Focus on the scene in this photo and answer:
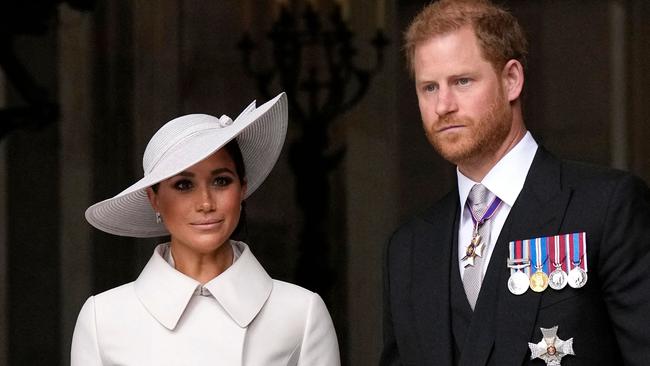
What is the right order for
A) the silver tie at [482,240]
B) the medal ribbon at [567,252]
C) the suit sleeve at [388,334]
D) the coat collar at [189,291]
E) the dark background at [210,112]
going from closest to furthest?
the medal ribbon at [567,252]
the silver tie at [482,240]
the coat collar at [189,291]
the suit sleeve at [388,334]
the dark background at [210,112]

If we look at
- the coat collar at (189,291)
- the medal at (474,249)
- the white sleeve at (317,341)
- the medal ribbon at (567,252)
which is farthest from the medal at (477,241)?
the coat collar at (189,291)

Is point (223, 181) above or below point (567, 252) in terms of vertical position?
above

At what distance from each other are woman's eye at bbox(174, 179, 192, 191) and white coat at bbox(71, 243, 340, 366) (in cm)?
24

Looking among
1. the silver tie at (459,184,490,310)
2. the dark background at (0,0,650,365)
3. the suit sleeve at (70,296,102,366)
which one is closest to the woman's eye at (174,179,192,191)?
the suit sleeve at (70,296,102,366)

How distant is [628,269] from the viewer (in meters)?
3.53

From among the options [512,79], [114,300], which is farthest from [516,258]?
[114,300]

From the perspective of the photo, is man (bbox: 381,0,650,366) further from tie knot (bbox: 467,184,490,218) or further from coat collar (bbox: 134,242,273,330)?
coat collar (bbox: 134,242,273,330)

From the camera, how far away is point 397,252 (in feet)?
13.2

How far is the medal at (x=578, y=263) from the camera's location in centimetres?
360

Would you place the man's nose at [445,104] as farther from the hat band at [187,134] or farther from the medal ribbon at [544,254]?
the hat band at [187,134]

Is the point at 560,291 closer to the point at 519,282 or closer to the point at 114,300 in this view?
the point at 519,282

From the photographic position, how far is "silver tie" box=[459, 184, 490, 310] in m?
3.76

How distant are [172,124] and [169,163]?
0.22 m

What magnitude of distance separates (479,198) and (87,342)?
1.10 meters
